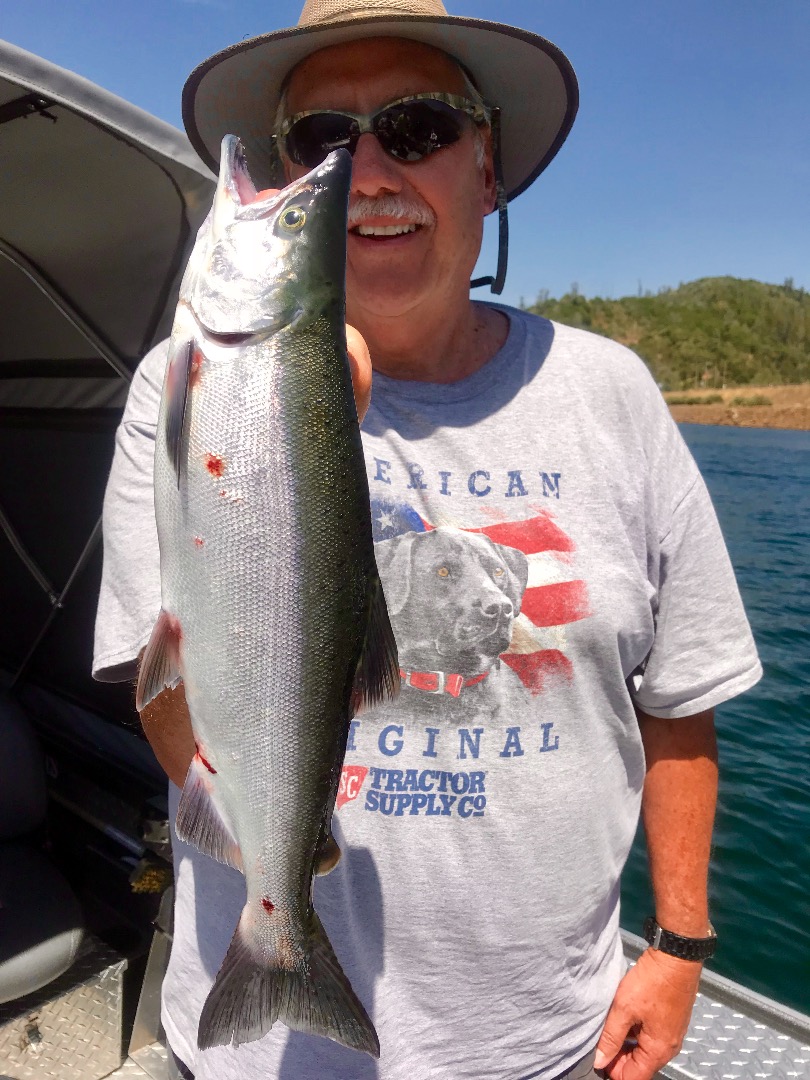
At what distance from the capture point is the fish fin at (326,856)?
137cm

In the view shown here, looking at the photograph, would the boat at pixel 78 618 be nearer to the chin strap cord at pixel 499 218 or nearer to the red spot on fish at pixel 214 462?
the chin strap cord at pixel 499 218

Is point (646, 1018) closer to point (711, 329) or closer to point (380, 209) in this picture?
point (380, 209)

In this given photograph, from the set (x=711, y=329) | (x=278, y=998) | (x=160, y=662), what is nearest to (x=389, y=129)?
(x=160, y=662)

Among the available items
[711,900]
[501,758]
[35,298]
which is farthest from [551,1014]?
[711,900]

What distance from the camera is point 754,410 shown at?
68625 millimetres

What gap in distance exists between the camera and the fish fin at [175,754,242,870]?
1.35m

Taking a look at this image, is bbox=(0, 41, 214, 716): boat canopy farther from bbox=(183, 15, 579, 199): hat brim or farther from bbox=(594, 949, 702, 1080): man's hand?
bbox=(594, 949, 702, 1080): man's hand

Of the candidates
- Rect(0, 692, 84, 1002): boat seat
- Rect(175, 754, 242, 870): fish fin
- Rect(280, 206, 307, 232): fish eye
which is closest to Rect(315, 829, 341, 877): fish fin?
Rect(175, 754, 242, 870): fish fin

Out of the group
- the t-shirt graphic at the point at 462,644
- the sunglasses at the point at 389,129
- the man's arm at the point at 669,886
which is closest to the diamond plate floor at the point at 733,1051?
the man's arm at the point at 669,886

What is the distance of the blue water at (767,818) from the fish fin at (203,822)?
5.18 m

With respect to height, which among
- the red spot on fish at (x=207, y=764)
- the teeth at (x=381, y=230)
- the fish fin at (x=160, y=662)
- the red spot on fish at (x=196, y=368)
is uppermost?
the teeth at (x=381, y=230)

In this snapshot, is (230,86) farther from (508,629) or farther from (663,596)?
(663,596)

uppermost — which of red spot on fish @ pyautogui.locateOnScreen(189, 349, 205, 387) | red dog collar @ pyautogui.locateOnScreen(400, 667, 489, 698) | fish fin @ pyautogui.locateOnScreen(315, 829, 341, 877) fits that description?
red spot on fish @ pyautogui.locateOnScreen(189, 349, 205, 387)

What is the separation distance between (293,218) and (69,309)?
90.0 inches
